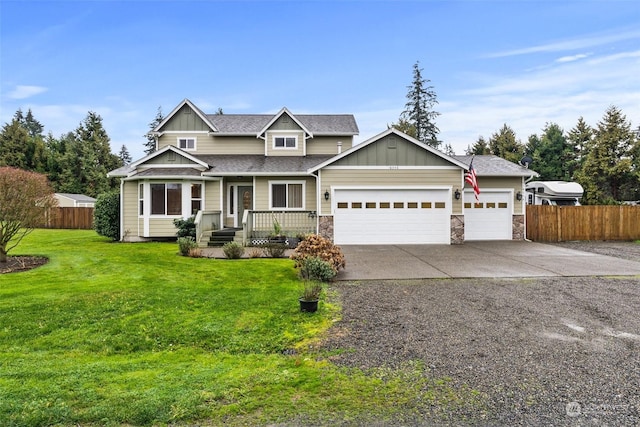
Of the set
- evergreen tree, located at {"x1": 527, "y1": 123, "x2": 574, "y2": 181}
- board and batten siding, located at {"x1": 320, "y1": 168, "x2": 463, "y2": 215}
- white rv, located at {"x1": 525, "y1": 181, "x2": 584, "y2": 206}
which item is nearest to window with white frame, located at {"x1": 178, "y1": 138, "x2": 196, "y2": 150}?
board and batten siding, located at {"x1": 320, "y1": 168, "x2": 463, "y2": 215}

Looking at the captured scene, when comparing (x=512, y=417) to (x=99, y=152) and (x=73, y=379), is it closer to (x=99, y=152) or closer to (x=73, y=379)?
(x=73, y=379)

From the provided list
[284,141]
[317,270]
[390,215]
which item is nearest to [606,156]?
[390,215]

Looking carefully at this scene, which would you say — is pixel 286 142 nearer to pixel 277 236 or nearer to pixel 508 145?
pixel 277 236

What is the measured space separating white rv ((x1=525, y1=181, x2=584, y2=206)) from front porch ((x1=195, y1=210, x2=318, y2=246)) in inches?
648

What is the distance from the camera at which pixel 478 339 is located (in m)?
5.01

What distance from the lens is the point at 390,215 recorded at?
1634 centimetres

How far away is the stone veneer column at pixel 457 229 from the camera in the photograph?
53.2 feet

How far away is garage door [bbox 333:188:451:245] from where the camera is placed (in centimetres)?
1627

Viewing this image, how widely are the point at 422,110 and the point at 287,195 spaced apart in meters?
28.3

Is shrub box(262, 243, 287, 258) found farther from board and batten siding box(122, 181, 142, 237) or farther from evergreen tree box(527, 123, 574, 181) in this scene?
evergreen tree box(527, 123, 574, 181)

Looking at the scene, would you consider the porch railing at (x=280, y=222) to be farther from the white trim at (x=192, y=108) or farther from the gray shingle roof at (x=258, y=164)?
the white trim at (x=192, y=108)

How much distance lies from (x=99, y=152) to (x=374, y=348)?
4814 centimetres

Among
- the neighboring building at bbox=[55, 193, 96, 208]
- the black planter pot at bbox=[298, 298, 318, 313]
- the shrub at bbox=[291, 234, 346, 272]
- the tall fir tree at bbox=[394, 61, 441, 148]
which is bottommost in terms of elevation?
the black planter pot at bbox=[298, 298, 318, 313]

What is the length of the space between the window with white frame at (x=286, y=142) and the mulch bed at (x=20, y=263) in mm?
12545
